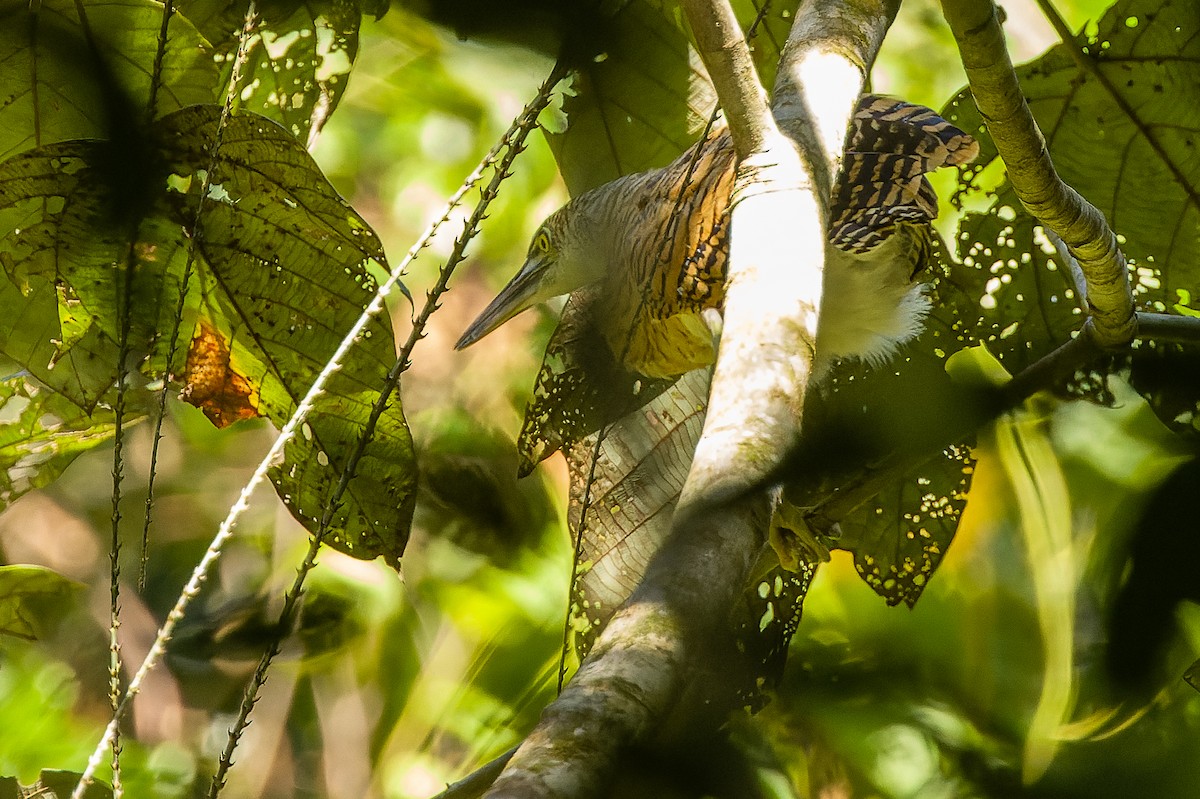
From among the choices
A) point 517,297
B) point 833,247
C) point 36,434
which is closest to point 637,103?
point 833,247

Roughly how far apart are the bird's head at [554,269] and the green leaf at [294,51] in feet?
1.32

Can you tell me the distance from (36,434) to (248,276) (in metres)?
0.38

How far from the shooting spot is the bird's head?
1.41 metres

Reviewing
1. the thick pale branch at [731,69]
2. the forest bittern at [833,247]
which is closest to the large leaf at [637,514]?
the forest bittern at [833,247]

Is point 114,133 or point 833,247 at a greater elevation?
point 114,133

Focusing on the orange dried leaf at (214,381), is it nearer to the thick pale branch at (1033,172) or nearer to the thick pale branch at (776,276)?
the thick pale branch at (776,276)

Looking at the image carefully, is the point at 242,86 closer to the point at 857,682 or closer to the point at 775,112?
the point at 775,112

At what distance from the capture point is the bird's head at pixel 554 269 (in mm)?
1408

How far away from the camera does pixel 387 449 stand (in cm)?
88

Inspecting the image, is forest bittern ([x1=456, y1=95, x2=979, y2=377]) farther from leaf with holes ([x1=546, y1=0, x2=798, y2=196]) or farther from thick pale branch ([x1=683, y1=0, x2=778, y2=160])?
thick pale branch ([x1=683, y1=0, x2=778, y2=160])

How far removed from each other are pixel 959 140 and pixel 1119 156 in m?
0.24

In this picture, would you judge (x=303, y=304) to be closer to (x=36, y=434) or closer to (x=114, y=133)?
(x=114, y=133)

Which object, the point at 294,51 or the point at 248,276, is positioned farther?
the point at 294,51

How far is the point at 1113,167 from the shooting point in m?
1.09
